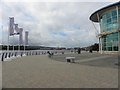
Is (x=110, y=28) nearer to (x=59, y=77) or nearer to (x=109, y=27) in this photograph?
(x=109, y=27)

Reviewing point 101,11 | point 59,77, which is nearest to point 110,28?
point 101,11

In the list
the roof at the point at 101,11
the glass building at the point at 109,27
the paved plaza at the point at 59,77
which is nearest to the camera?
the paved plaza at the point at 59,77

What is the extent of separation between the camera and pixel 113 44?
3766cm

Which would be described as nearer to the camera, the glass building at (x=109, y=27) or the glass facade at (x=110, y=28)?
the glass building at (x=109, y=27)

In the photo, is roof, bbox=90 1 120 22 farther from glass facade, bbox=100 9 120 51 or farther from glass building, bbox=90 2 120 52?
glass facade, bbox=100 9 120 51

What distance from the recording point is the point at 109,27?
3912 centimetres

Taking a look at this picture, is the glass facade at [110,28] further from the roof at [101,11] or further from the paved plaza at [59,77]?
the paved plaza at [59,77]

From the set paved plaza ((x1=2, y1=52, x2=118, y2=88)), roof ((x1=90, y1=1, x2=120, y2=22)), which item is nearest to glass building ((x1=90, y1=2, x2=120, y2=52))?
roof ((x1=90, y1=1, x2=120, y2=22))

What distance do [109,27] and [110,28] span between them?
0.54 metres

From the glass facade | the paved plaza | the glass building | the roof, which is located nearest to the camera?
the paved plaza

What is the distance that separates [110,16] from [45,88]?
116 feet

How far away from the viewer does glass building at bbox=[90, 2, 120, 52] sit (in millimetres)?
36584

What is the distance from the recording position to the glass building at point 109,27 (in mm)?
36584

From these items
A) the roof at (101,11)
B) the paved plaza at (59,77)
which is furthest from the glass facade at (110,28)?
the paved plaza at (59,77)
